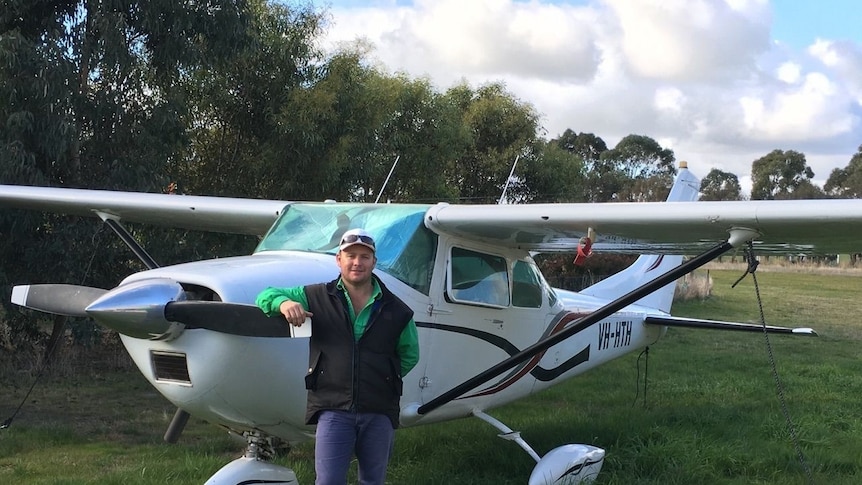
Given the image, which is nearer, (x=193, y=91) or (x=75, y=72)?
(x=75, y=72)

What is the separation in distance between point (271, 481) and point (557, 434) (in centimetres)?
301

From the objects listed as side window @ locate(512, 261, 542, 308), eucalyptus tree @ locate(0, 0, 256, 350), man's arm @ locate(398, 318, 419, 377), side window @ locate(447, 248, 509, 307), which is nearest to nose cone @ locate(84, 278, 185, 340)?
man's arm @ locate(398, 318, 419, 377)

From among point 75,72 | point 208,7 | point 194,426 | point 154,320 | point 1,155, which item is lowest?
point 194,426

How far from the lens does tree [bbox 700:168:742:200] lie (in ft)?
211

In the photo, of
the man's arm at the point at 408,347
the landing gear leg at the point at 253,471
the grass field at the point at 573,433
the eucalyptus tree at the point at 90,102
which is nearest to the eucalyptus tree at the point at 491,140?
the grass field at the point at 573,433

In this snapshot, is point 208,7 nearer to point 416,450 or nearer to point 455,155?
point 416,450

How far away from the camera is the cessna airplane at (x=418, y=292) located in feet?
11.9

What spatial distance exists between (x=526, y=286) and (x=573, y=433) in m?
1.52

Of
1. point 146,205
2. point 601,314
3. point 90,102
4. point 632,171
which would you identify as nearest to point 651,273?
point 601,314

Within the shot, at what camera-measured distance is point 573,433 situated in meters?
6.57

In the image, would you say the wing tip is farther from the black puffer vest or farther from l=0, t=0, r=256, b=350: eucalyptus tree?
l=0, t=0, r=256, b=350: eucalyptus tree

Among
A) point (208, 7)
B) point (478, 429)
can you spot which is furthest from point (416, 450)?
point (208, 7)

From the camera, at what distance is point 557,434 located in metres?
6.56

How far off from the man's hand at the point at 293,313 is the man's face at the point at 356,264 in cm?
26
